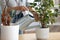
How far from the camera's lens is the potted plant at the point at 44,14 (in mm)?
972

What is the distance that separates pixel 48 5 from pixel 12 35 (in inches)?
13.6

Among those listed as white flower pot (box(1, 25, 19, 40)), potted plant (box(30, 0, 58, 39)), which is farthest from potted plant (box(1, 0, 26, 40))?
potted plant (box(30, 0, 58, 39))

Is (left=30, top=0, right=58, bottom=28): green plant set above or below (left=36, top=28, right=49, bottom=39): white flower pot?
above

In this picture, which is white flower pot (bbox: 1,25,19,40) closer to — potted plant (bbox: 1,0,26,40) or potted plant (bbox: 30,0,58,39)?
potted plant (bbox: 1,0,26,40)

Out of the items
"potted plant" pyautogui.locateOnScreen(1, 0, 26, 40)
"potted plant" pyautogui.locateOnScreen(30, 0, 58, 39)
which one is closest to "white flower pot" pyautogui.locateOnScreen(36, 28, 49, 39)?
"potted plant" pyautogui.locateOnScreen(30, 0, 58, 39)

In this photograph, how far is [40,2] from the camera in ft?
3.27

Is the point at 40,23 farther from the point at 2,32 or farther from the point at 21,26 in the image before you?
the point at 2,32

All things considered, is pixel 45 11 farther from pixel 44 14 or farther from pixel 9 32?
pixel 9 32

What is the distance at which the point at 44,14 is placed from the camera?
98cm

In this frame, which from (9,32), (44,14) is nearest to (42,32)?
(44,14)

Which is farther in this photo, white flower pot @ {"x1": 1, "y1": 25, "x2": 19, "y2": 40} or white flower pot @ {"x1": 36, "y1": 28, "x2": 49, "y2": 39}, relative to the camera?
white flower pot @ {"x1": 36, "y1": 28, "x2": 49, "y2": 39}

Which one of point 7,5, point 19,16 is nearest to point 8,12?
point 7,5

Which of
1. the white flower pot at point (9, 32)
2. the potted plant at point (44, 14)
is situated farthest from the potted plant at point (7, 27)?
the potted plant at point (44, 14)

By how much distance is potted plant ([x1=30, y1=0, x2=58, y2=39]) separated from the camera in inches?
38.3
